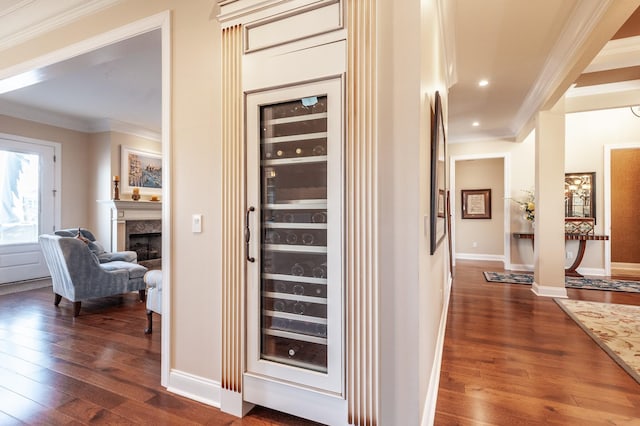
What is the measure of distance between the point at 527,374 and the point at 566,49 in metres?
3.12

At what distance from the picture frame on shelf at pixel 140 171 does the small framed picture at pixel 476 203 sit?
24.2 ft

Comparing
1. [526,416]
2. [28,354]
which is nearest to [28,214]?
[28,354]

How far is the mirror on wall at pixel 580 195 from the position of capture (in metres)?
6.05

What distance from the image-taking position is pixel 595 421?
6.01 feet

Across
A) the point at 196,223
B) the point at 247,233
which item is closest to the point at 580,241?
the point at 247,233

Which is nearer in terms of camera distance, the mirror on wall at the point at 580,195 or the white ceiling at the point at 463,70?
the white ceiling at the point at 463,70

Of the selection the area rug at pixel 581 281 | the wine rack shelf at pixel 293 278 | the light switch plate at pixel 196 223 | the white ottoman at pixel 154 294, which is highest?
the light switch plate at pixel 196 223

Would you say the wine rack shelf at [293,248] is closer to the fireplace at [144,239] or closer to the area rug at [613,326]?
the area rug at [613,326]

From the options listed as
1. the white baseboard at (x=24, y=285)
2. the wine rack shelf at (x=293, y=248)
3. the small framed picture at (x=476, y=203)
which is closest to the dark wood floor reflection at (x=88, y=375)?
the wine rack shelf at (x=293, y=248)

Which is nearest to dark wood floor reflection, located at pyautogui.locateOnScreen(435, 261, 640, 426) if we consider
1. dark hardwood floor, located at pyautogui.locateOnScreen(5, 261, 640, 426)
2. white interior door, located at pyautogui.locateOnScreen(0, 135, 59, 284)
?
dark hardwood floor, located at pyautogui.locateOnScreen(5, 261, 640, 426)

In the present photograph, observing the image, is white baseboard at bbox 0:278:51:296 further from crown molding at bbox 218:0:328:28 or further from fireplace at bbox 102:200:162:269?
crown molding at bbox 218:0:328:28

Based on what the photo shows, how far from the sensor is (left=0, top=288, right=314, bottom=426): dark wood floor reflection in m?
1.88

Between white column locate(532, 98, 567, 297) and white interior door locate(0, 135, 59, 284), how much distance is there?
26.5ft

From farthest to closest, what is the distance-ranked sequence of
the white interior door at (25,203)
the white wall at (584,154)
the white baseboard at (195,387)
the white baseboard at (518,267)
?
the white baseboard at (518,267) < the white wall at (584,154) < the white interior door at (25,203) < the white baseboard at (195,387)
